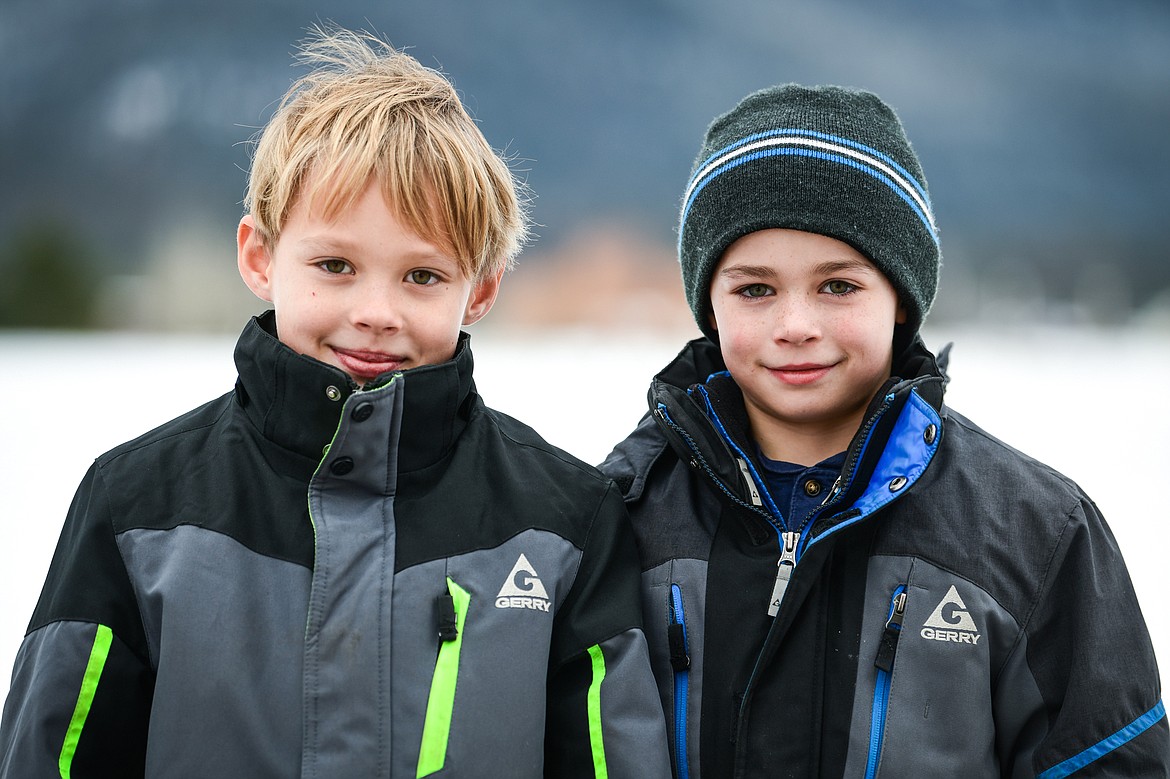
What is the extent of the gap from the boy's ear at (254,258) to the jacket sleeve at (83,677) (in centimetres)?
39

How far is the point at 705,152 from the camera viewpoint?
5.42 ft

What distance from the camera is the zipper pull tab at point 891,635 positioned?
139 cm

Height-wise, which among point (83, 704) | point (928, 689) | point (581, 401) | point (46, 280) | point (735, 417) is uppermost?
point (46, 280)

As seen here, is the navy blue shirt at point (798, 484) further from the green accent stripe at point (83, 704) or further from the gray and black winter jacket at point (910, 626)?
the green accent stripe at point (83, 704)

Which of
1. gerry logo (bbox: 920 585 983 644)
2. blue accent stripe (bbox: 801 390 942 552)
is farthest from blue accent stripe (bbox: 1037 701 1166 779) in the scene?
blue accent stripe (bbox: 801 390 942 552)

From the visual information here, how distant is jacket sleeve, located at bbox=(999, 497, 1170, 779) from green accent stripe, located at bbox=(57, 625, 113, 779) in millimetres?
1148

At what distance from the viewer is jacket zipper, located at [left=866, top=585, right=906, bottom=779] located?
1375mm

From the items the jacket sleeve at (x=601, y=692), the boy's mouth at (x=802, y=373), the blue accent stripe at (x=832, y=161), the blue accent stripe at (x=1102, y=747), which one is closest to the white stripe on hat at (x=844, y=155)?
the blue accent stripe at (x=832, y=161)

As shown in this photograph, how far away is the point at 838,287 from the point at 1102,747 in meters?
0.70

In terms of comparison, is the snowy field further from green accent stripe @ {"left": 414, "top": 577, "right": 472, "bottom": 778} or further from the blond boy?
green accent stripe @ {"left": 414, "top": 577, "right": 472, "bottom": 778}

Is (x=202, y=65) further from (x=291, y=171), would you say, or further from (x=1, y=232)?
(x=291, y=171)

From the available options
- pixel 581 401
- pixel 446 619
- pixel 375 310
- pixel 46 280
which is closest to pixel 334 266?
pixel 375 310

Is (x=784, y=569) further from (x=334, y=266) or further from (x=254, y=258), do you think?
(x=254, y=258)

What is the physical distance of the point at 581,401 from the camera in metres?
4.80
